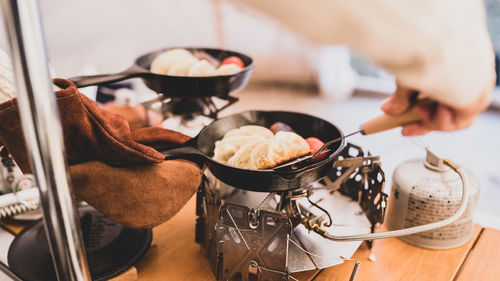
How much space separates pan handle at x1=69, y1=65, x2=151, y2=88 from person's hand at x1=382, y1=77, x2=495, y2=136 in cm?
64

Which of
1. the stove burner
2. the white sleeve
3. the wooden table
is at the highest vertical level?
the white sleeve

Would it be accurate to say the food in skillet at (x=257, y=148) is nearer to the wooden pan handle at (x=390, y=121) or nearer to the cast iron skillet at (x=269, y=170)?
the cast iron skillet at (x=269, y=170)

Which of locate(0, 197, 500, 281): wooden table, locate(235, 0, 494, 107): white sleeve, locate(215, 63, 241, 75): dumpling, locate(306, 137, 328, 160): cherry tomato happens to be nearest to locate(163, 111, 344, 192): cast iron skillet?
locate(306, 137, 328, 160): cherry tomato

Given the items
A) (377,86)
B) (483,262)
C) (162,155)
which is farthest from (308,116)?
(377,86)

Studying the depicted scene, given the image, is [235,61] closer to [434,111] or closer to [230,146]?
[230,146]

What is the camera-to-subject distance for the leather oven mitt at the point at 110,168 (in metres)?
0.61

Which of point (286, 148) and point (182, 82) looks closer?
point (286, 148)

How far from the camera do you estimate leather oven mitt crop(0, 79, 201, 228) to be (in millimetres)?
607

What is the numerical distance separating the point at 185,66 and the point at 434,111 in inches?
26.7

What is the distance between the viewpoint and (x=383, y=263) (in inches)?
31.5

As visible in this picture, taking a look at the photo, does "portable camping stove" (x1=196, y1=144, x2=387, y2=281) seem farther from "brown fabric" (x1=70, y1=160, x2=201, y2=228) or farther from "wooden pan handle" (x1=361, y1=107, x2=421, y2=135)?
"wooden pan handle" (x1=361, y1=107, x2=421, y2=135)

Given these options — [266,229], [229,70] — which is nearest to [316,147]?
[266,229]

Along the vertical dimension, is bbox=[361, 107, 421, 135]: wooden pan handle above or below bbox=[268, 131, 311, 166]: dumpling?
above

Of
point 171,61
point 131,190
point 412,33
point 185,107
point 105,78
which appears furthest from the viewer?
point 185,107
